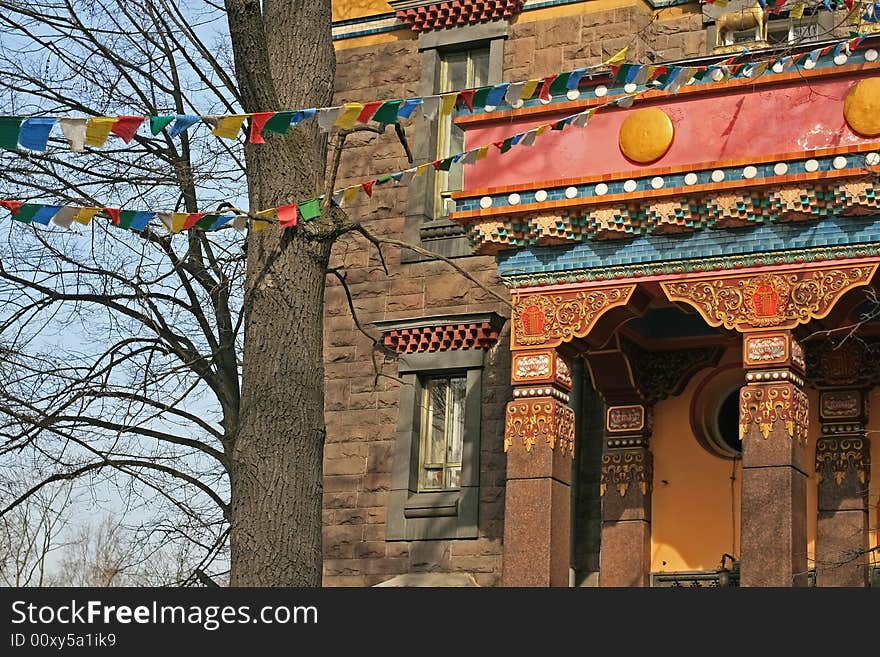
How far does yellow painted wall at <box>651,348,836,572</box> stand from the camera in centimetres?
1636

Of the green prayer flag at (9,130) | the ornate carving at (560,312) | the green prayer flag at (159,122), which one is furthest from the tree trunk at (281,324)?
the ornate carving at (560,312)

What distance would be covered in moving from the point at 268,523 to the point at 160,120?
2.79 metres

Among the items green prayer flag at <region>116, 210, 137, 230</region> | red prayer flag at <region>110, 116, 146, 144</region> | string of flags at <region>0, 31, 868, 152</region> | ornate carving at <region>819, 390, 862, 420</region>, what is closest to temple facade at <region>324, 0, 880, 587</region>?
ornate carving at <region>819, 390, 862, 420</region>

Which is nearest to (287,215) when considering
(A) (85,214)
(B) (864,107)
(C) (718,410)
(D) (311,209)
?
(D) (311,209)

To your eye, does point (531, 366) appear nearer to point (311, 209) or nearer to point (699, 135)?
point (699, 135)

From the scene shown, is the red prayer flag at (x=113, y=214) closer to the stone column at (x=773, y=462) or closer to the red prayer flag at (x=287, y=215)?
the red prayer flag at (x=287, y=215)

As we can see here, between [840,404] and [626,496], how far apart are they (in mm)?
2204

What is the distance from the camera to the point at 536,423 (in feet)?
48.3

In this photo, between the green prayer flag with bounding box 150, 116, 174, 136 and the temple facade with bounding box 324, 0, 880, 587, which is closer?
the green prayer flag with bounding box 150, 116, 174, 136

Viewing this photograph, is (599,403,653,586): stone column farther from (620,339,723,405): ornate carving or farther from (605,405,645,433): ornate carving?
(620,339,723,405): ornate carving

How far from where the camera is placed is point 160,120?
38.3 feet

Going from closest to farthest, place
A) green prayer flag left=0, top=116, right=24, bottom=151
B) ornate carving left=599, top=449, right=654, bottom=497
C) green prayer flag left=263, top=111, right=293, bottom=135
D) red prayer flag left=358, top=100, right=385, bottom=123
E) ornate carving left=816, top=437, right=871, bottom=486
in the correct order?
1. green prayer flag left=0, top=116, right=24, bottom=151
2. green prayer flag left=263, top=111, right=293, bottom=135
3. red prayer flag left=358, top=100, right=385, bottom=123
4. ornate carving left=816, top=437, right=871, bottom=486
5. ornate carving left=599, top=449, right=654, bottom=497

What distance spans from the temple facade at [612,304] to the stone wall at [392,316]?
0.03 m

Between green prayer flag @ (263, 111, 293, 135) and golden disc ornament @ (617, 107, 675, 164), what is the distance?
378 cm
